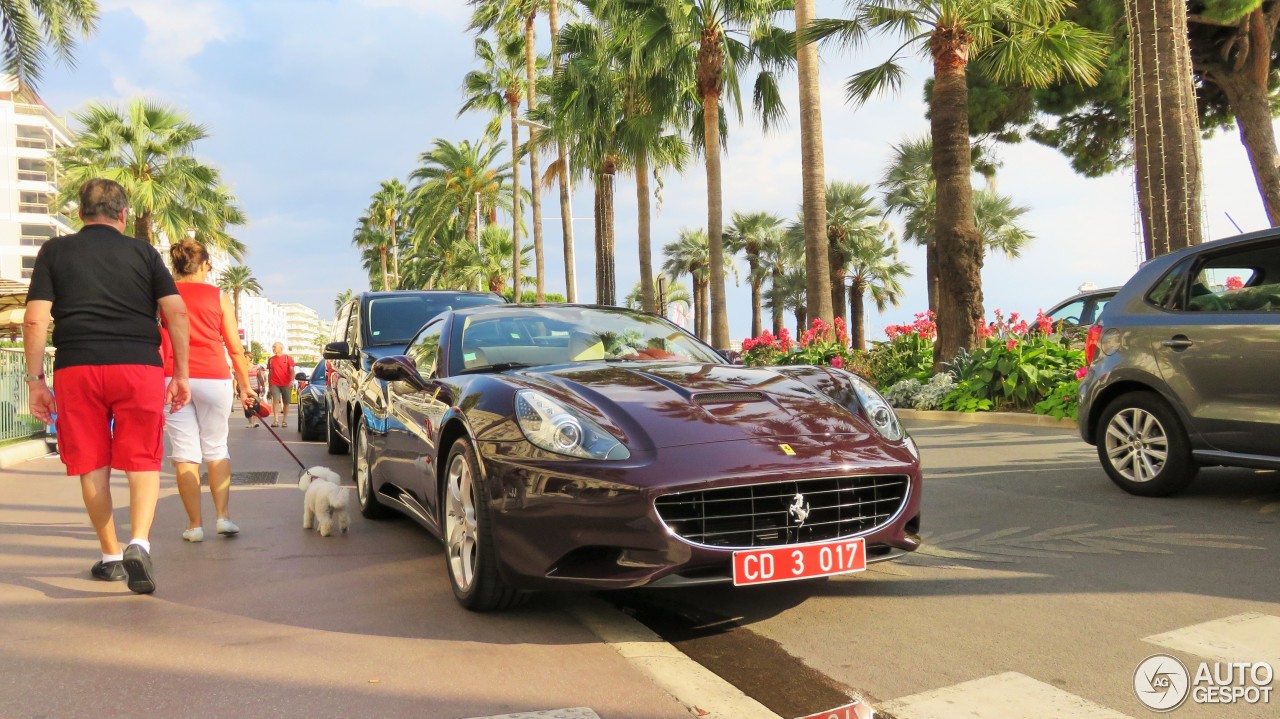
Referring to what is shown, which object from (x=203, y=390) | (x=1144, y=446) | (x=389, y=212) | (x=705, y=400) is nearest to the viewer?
(x=705, y=400)

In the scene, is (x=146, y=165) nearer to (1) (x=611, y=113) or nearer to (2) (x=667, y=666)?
(1) (x=611, y=113)

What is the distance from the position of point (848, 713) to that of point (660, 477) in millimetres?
1021

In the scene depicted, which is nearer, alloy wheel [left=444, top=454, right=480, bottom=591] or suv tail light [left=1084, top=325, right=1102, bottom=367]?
alloy wheel [left=444, top=454, right=480, bottom=591]

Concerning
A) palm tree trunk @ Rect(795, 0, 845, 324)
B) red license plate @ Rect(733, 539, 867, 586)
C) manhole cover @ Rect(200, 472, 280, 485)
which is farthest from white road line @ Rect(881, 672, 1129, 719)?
palm tree trunk @ Rect(795, 0, 845, 324)

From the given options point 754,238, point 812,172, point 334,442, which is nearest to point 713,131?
point 812,172

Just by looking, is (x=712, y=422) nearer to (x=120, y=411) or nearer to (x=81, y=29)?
(x=120, y=411)

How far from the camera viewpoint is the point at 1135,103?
36.9ft

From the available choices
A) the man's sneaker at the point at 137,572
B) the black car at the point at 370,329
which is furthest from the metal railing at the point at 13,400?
the man's sneaker at the point at 137,572

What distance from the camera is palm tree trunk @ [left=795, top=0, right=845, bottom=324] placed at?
55.4ft

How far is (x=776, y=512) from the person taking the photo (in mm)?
3736

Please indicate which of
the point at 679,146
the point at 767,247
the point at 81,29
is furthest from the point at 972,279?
the point at 767,247

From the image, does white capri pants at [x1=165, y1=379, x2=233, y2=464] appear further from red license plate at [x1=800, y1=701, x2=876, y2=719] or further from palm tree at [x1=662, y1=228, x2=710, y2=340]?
palm tree at [x1=662, y1=228, x2=710, y2=340]

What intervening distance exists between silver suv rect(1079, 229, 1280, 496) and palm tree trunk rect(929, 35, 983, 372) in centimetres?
761

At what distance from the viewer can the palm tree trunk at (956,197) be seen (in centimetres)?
1407
